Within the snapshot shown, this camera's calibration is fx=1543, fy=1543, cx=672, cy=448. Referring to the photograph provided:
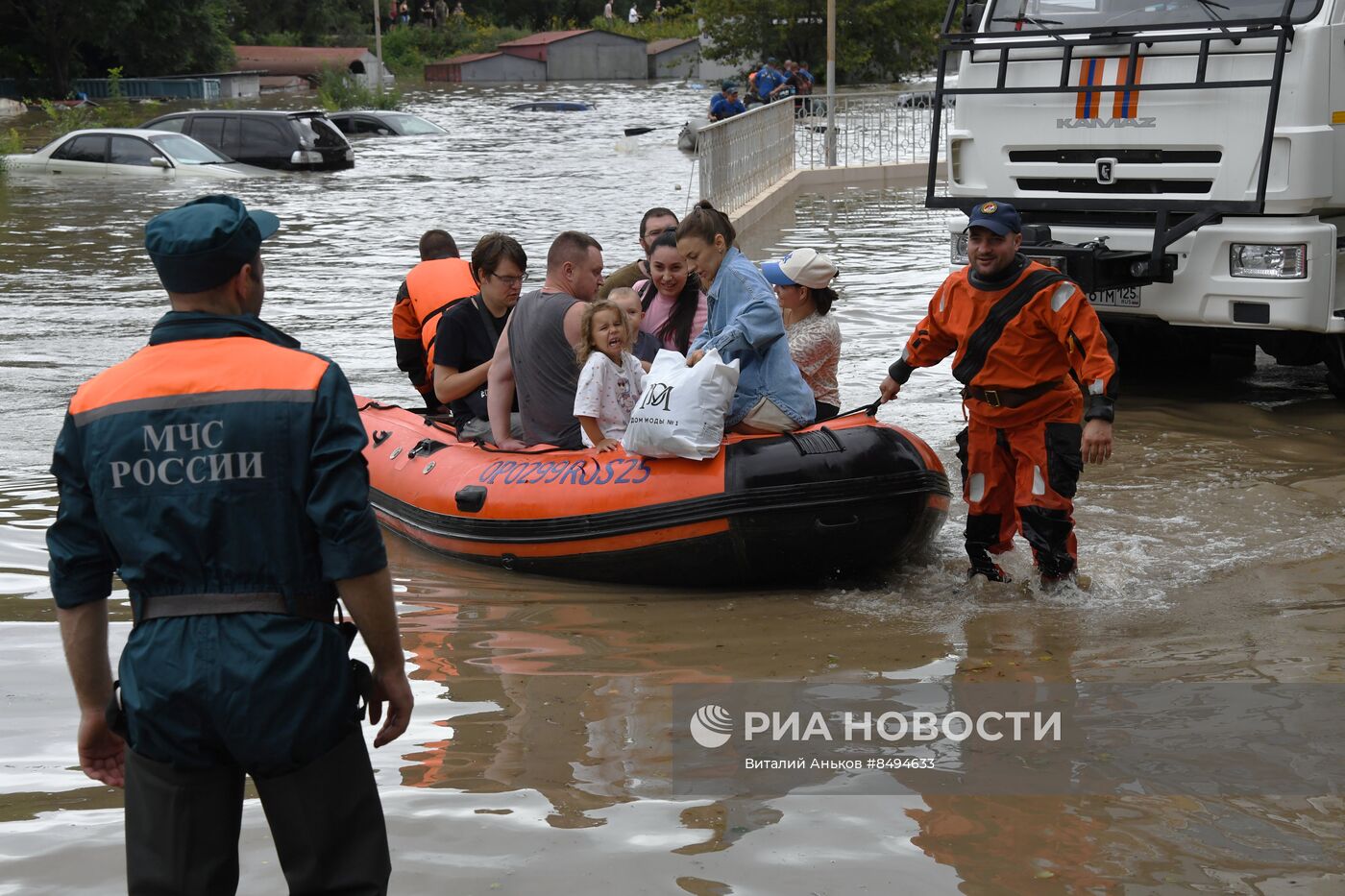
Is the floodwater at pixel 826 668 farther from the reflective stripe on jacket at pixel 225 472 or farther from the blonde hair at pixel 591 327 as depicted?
the reflective stripe on jacket at pixel 225 472

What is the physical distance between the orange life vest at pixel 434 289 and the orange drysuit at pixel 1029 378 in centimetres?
300

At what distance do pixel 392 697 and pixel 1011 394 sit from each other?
12.0ft

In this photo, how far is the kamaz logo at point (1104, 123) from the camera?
894 cm

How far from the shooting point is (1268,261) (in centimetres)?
866

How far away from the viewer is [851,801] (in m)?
4.49

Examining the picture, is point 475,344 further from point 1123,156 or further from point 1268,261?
point 1268,261

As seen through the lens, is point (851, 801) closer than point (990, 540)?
Yes

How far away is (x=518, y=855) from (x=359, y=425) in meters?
1.62

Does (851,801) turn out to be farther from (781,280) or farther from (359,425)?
(781,280)

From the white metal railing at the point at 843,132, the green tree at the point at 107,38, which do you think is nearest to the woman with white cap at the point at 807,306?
the white metal railing at the point at 843,132

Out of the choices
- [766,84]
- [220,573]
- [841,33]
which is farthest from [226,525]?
[841,33]

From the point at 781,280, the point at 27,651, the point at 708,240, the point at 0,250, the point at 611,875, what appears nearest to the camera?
the point at 611,875

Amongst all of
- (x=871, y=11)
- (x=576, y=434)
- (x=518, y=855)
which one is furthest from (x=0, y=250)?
(x=871, y=11)

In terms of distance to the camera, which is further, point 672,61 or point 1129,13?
point 672,61
